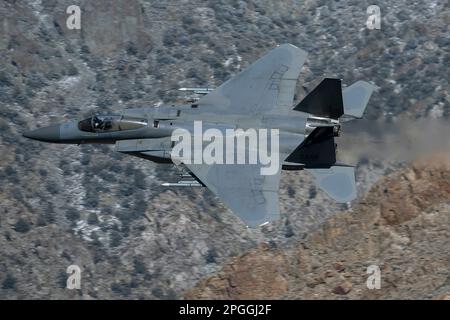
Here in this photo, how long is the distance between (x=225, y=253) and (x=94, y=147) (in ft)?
38.1

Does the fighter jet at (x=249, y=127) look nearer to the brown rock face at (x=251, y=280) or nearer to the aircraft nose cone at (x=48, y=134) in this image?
the aircraft nose cone at (x=48, y=134)

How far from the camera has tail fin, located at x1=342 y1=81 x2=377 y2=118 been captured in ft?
165

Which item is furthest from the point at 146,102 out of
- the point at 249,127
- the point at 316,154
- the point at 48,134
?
the point at 316,154

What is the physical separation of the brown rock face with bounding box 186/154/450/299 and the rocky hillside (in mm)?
17163

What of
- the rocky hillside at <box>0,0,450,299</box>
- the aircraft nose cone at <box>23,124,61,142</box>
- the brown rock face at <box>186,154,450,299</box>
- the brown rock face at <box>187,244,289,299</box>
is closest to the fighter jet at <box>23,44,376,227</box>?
the aircraft nose cone at <box>23,124,61,142</box>

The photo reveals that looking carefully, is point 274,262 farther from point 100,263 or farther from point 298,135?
point 100,263

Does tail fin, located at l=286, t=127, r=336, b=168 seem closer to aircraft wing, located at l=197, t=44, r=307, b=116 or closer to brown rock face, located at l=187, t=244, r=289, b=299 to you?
aircraft wing, located at l=197, t=44, r=307, b=116

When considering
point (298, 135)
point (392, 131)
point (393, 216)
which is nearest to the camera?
point (298, 135)

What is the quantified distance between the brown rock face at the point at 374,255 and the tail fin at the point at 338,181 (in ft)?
9.10

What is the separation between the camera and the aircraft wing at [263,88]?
51.7 metres

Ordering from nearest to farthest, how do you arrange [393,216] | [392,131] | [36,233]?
[393,216]
[392,131]
[36,233]

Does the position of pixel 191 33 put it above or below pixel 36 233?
above

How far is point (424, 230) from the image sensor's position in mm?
50719
